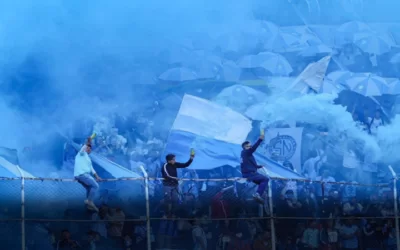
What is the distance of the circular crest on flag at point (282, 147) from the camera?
18234mm

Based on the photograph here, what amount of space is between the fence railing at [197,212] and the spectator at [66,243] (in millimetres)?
91

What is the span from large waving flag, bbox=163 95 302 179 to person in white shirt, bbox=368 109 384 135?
7.59ft

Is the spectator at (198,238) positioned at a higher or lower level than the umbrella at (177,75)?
lower

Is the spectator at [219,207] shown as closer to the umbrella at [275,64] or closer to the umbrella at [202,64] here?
the umbrella at [202,64]

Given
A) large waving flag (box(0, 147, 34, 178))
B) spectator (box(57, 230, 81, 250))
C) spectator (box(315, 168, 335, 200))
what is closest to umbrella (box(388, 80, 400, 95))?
spectator (box(315, 168, 335, 200))

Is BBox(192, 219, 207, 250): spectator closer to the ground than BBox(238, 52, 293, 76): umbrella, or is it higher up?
closer to the ground

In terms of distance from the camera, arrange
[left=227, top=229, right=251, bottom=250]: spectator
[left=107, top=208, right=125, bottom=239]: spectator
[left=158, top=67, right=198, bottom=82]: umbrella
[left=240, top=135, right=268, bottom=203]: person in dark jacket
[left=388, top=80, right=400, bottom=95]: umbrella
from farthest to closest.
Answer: [left=388, top=80, right=400, bottom=95]: umbrella < [left=158, top=67, right=198, bottom=82]: umbrella < [left=240, top=135, right=268, bottom=203]: person in dark jacket < [left=227, top=229, right=251, bottom=250]: spectator < [left=107, top=208, right=125, bottom=239]: spectator

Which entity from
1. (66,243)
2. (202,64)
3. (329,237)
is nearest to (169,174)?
(66,243)

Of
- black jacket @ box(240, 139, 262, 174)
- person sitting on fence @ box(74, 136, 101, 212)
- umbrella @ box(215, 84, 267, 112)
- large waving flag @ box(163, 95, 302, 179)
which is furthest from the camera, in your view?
umbrella @ box(215, 84, 267, 112)

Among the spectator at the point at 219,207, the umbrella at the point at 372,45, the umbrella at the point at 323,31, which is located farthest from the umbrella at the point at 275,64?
the spectator at the point at 219,207

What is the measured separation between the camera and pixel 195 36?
18906 millimetres

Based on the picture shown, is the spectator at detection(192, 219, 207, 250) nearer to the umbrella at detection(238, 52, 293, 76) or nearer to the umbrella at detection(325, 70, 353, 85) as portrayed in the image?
the umbrella at detection(238, 52, 293, 76)

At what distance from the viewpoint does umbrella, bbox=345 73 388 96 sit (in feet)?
62.1

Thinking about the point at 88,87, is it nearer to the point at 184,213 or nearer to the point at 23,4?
the point at 23,4
